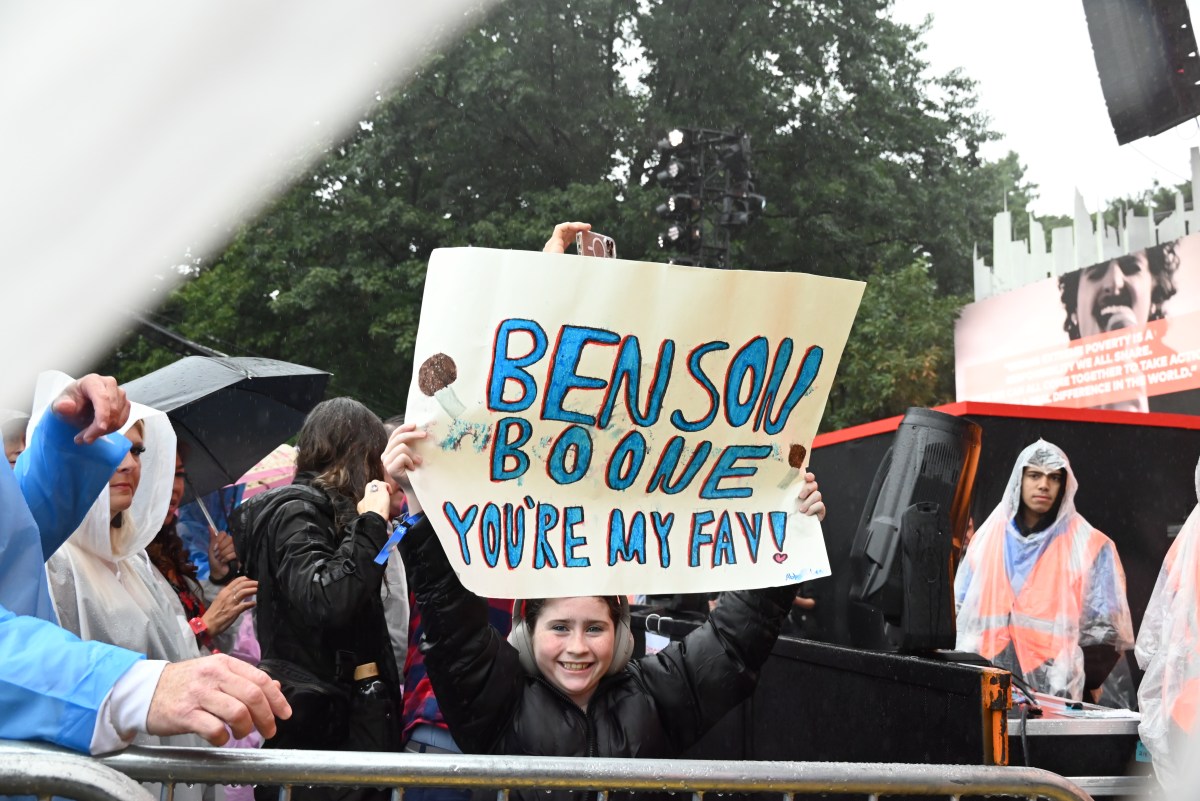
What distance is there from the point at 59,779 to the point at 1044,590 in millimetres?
5294

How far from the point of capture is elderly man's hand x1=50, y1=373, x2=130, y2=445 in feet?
6.05

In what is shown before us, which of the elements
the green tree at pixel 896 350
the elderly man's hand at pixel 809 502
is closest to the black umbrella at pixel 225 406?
the elderly man's hand at pixel 809 502

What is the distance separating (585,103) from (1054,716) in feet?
58.6

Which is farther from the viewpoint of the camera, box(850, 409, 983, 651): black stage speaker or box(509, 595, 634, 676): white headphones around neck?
box(850, 409, 983, 651): black stage speaker

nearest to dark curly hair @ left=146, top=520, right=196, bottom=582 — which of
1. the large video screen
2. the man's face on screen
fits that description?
the large video screen

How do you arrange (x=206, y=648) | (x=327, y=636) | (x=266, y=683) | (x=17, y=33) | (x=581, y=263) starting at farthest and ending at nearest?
(x=206, y=648)
(x=327, y=636)
(x=581, y=263)
(x=266, y=683)
(x=17, y=33)

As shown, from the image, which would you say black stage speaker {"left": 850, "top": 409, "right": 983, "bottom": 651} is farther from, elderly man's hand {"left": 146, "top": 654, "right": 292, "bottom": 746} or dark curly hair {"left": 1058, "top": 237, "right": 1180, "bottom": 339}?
dark curly hair {"left": 1058, "top": 237, "right": 1180, "bottom": 339}

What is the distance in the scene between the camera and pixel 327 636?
2926 mm

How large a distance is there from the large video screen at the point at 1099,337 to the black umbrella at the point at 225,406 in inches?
432

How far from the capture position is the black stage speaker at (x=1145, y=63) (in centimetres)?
477

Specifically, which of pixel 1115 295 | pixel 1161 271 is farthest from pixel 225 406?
pixel 1115 295

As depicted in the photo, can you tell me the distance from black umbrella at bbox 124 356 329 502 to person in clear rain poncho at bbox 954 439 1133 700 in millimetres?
3336

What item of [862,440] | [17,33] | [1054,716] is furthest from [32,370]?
[862,440]

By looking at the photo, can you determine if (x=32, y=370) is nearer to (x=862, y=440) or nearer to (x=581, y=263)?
(x=581, y=263)
